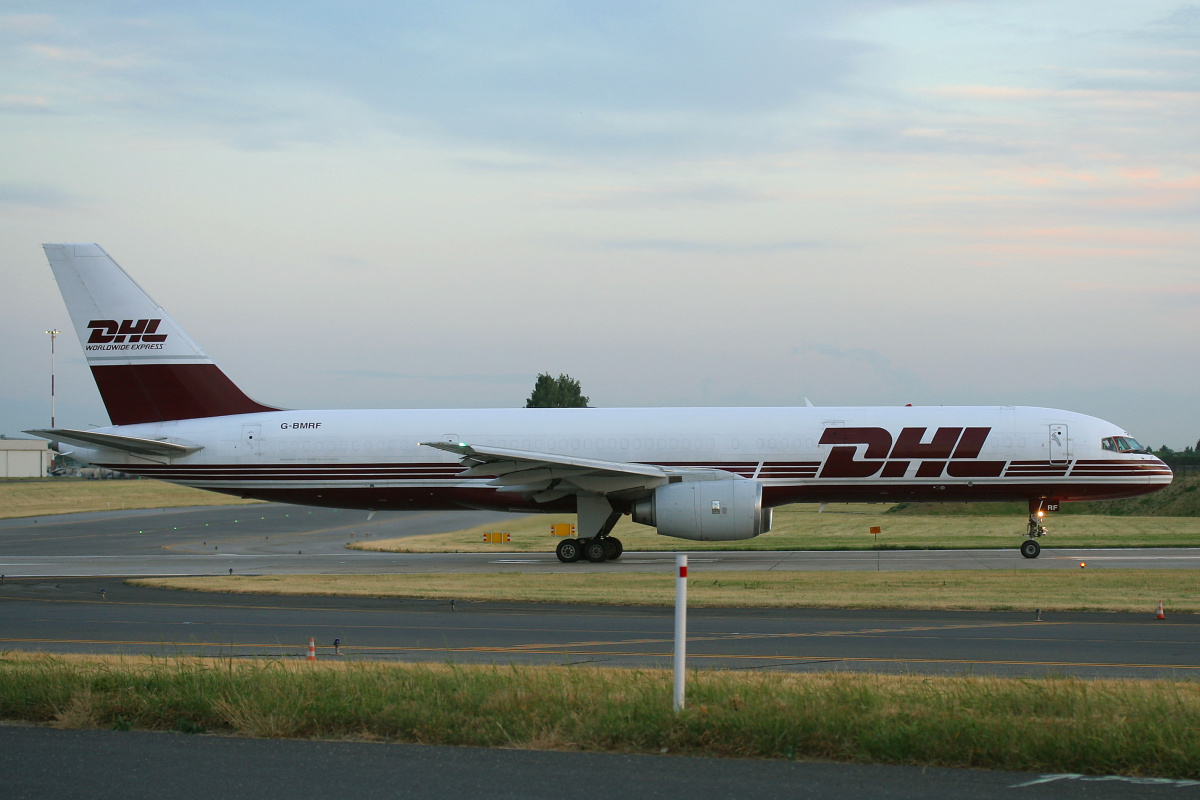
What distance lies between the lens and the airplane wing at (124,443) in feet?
86.7

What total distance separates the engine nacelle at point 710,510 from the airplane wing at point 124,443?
11700 mm

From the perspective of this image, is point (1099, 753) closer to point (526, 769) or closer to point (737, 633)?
point (526, 769)

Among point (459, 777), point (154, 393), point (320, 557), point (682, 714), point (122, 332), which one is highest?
point (122, 332)

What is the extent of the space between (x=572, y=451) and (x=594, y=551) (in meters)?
2.47

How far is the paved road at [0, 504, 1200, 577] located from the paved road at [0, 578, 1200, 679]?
726 centimetres

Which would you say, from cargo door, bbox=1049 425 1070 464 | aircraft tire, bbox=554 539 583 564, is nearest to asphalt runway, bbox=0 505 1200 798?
aircraft tire, bbox=554 539 583 564

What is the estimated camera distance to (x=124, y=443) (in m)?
26.7

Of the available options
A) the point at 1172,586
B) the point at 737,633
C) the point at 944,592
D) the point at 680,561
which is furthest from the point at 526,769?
the point at 1172,586

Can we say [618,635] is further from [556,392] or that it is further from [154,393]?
[556,392]

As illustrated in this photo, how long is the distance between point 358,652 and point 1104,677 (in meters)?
7.71

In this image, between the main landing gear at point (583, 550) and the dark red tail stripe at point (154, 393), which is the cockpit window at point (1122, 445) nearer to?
the main landing gear at point (583, 550)

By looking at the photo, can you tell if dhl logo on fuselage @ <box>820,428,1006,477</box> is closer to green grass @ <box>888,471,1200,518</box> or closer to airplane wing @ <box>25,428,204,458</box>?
airplane wing @ <box>25,428,204,458</box>

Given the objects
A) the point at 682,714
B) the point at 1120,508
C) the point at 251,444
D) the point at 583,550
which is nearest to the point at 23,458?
the point at 251,444

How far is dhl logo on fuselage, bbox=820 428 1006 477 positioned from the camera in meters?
25.6
